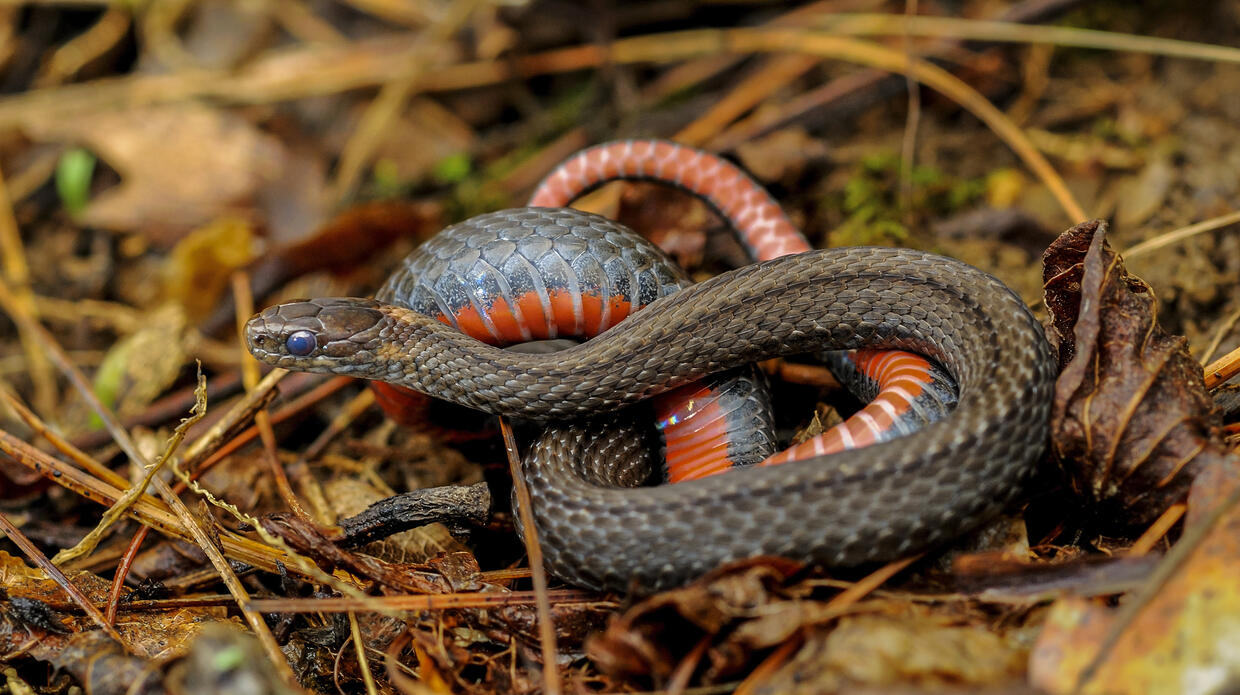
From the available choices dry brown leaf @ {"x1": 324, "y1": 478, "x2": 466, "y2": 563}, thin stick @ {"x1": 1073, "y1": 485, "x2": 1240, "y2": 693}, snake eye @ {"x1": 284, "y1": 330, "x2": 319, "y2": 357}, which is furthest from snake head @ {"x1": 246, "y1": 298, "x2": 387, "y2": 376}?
thin stick @ {"x1": 1073, "y1": 485, "x2": 1240, "y2": 693}

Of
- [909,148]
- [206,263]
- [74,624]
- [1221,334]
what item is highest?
[909,148]

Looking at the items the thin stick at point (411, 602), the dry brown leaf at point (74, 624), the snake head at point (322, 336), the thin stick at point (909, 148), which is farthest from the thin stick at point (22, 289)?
the thin stick at point (909, 148)

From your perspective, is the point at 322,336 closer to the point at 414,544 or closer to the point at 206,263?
the point at 414,544

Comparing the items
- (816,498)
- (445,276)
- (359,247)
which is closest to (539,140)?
(359,247)

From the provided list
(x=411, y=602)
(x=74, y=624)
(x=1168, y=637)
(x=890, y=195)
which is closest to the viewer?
(x=1168, y=637)

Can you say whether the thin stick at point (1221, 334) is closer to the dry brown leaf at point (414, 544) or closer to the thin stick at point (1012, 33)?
the thin stick at point (1012, 33)

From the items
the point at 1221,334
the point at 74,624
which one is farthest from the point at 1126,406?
the point at 74,624
